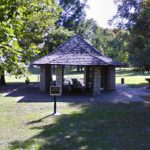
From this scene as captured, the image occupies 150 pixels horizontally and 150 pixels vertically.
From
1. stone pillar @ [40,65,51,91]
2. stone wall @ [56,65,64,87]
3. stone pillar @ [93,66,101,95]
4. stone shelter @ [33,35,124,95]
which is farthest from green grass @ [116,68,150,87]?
stone wall @ [56,65,64,87]

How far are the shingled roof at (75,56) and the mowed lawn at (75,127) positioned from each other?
5.96 m

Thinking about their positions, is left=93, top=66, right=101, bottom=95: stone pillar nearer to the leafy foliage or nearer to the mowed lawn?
the mowed lawn

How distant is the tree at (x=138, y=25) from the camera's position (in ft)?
91.7

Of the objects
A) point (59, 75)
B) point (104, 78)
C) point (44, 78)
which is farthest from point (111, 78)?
point (44, 78)

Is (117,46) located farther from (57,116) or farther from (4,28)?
(4,28)

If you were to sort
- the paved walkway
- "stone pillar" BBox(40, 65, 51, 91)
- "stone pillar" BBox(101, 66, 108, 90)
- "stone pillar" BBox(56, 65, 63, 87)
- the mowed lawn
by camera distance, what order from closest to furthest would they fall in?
the mowed lawn
the paved walkway
"stone pillar" BBox(56, 65, 63, 87)
"stone pillar" BBox(40, 65, 51, 91)
"stone pillar" BBox(101, 66, 108, 90)

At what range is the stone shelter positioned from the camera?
23938 millimetres

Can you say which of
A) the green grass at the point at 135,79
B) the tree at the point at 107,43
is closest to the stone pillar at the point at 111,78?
the green grass at the point at 135,79

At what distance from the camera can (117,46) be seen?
268 ft

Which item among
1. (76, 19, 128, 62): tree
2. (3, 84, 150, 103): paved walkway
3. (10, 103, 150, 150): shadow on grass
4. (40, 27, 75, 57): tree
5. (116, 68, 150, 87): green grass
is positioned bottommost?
(10, 103, 150, 150): shadow on grass

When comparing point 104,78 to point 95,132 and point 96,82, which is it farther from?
point 95,132

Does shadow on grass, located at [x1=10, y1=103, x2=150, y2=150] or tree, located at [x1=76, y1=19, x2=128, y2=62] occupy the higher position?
tree, located at [x1=76, y1=19, x2=128, y2=62]

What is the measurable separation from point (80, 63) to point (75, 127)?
11.8 m

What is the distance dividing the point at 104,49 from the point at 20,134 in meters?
76.3
